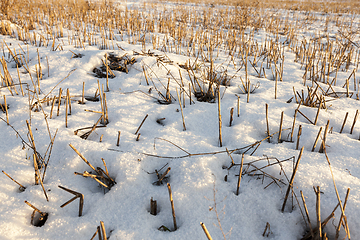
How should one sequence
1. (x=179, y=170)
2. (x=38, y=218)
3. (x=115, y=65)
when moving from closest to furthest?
(x=38, y=218) → (x=179, y=170) → (x=115, y=65)

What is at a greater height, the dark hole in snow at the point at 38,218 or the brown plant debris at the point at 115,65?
the brown plant debris at the point at 115,65

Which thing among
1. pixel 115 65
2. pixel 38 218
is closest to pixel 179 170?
pixel 38 218

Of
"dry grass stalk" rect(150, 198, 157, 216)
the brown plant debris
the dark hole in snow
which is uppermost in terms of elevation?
the brown plant debris

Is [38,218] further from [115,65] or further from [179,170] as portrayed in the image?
[115,65]

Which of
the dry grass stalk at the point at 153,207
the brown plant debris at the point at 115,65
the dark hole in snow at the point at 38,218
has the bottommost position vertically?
the dark hole in snow at the point at 38,218

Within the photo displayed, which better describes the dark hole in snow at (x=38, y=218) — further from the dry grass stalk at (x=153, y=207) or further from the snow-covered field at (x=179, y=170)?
the dry grass stalk at (x=153, y=207)

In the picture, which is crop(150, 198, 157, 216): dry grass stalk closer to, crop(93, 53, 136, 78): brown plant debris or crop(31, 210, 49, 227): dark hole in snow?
crop(31, 210, 49, 227): dark hole in snow

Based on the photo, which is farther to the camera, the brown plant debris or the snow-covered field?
the brown plant debris

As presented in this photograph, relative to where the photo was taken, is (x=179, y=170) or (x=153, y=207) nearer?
(x=153, y=207)

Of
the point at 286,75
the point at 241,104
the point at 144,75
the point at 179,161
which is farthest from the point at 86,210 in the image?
the point at 286,75

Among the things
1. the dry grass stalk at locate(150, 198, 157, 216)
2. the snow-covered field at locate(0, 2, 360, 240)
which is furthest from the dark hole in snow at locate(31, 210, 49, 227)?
the dry grass stalk at locate(150, 198, 157, 216)

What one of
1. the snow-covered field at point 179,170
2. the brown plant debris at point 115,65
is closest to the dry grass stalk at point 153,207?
the snow-covered field at point 179,170

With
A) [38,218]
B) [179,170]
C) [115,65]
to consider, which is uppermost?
[115,65]

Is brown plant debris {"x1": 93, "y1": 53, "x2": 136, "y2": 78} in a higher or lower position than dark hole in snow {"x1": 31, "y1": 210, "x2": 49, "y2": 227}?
higher
